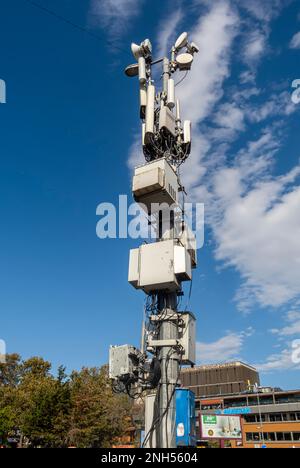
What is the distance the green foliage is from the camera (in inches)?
1914

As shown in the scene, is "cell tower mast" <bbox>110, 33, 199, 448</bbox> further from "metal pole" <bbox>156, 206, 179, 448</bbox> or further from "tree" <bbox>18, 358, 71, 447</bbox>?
"tree" <bbox>18, 358, 71, 447</bbox>

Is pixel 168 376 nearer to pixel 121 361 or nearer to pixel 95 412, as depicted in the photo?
pixel 121 361

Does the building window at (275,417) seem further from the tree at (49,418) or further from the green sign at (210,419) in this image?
the tree at (49,418)

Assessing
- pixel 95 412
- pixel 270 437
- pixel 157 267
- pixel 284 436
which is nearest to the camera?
pixel 157 267

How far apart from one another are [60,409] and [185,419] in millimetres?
33991

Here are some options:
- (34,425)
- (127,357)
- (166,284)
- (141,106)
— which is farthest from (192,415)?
(34,425)

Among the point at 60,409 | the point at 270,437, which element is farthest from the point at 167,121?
the point at 270,437

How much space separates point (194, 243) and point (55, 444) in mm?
39550

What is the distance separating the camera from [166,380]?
20844 mm

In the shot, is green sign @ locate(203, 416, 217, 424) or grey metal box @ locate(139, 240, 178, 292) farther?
green sign @ locate(203, 416, 217, 424)

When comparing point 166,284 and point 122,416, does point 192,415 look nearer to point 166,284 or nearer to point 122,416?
point 166,284

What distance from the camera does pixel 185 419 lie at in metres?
21.0

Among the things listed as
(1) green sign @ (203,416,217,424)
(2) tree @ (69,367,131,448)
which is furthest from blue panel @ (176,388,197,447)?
(1) green sign @ (203,416,217,424)

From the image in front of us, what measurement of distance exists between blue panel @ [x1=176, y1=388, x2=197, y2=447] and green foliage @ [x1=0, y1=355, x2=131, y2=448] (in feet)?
108
